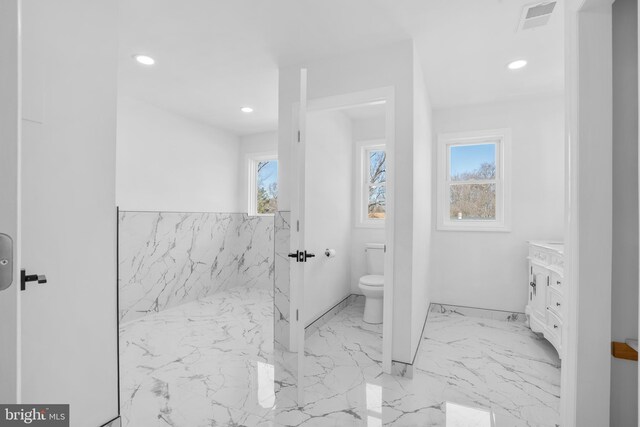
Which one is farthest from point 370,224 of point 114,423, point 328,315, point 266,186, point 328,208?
→ point 114,423

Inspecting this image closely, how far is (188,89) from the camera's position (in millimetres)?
3221

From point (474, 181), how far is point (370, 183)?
1263 millimetres

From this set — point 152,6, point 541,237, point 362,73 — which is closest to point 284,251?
point 362,73

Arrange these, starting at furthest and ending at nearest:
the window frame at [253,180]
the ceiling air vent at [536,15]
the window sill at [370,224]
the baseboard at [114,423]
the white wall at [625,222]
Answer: the window frame at [253,180] < the window sill at [370,224] < the ceiling air vent at [536,15] < the baseboard at [114,423] < the white wall at [625,222]

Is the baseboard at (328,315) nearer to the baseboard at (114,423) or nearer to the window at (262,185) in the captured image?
the baseboard at (114,423)

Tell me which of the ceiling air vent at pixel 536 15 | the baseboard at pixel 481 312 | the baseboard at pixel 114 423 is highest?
the ceiling air vent at pixel 536 15

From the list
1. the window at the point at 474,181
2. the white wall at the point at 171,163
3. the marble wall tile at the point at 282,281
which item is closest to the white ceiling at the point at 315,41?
the white wall at the point at 171,163

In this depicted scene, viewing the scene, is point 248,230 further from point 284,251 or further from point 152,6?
point 152,6

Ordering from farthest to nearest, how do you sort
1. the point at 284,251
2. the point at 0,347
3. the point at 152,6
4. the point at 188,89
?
the point at 188,89 → the point at 284,251 → the point at 152,6 → the point at 0,347

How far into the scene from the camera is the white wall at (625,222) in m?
1.07

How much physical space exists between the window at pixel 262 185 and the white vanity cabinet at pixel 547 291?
352 centimetres

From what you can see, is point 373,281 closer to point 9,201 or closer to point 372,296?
point 372,296

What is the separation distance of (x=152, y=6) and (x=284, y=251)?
6.38ft

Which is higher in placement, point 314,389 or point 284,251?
point 284,251
